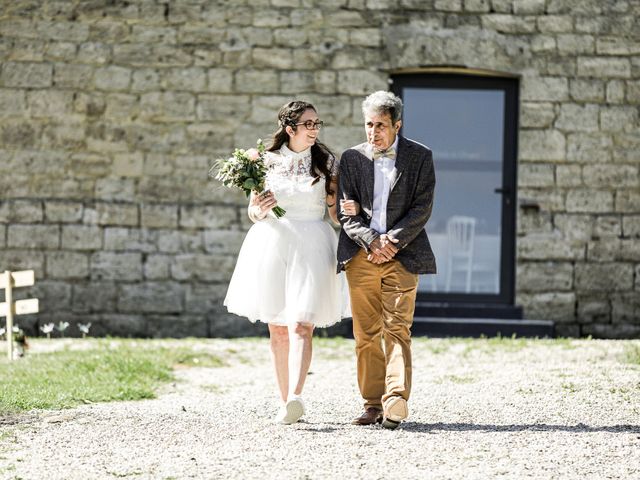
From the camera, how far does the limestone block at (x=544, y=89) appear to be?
10.3 metres

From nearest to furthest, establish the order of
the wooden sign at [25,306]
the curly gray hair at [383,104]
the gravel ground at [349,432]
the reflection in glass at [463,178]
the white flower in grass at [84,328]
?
the gravel ground at [349,432] → the curly gray hair at [383,104] → the wooden sign at [25,306] → the white flower in grass at [84,328] → the reflection in glass at [463,178]

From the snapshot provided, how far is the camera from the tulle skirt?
557 centimetres

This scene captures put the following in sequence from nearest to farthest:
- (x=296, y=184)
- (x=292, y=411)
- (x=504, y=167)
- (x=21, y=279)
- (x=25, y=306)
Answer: (x=292, y=411) < (x=296, y=184) < (x=21, y=279) < (x=25, y=306) < (x=504, y=167)

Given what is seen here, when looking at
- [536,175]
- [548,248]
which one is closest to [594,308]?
[548,248]

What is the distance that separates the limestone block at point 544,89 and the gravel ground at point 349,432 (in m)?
3.32

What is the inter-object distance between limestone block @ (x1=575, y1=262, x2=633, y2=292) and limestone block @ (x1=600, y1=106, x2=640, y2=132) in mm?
1290

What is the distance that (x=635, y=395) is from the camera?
639 centimetres

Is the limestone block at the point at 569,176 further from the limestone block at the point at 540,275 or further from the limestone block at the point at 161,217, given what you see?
the limestone block at the point at 161,217

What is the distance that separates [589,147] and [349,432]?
5.87m

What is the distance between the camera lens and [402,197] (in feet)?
18.3

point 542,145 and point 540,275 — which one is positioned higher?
point 542,145

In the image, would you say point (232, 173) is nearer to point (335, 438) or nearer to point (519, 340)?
point (335, 438)

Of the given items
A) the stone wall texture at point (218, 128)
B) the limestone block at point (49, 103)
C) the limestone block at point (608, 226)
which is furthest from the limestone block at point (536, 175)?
the limestone block at point (49, 103)

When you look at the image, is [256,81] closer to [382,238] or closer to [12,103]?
[12,103]
